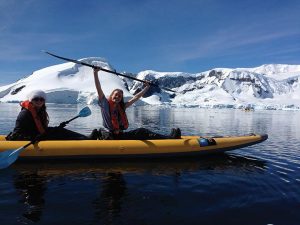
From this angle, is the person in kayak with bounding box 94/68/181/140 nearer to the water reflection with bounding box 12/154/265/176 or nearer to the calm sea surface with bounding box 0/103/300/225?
the water reflection with bounding box 12/154/265/176

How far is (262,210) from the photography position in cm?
539

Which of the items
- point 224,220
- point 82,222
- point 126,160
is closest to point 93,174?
point 126,160

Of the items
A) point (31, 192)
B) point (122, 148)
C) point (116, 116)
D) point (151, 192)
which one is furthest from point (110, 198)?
point (116, 116)

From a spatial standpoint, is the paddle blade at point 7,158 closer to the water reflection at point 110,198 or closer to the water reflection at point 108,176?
the water reflection at point 108,176

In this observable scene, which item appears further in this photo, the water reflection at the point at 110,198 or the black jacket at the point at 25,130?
the black jacket at the point at 25,130

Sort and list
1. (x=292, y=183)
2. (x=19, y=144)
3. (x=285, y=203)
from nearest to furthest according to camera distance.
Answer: (x=285, y=203), (x=292, y=183), (x=19, y=144)

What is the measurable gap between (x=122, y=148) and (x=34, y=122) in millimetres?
2193

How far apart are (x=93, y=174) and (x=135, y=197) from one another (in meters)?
1.77

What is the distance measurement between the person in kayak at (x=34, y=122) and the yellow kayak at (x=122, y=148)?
0.96ft

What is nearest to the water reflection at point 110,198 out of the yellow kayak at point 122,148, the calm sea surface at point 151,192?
the calm sea surface at point 151,192

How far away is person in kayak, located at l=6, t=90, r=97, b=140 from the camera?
25.6 feet

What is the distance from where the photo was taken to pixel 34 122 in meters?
8.04

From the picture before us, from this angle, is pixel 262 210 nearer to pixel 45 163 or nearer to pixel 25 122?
pixel 45 163

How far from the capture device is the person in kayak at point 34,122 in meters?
7.79
